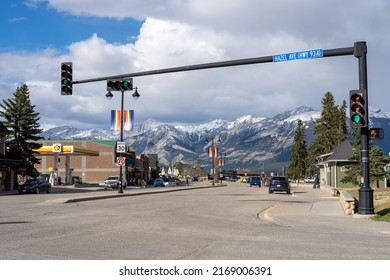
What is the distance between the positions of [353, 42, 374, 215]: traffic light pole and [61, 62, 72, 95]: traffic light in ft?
45.7

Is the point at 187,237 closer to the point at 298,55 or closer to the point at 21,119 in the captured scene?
the point at 298,55

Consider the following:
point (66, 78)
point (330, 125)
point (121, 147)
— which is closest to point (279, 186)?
point (121, 147)

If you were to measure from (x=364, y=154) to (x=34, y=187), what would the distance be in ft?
115

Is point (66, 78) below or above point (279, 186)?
above

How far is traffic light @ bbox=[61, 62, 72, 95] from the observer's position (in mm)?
25203

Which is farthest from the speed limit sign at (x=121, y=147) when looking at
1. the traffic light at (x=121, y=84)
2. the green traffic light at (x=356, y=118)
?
the green traffic light at (x=356, y=118)

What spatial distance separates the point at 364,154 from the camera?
61.3 ft

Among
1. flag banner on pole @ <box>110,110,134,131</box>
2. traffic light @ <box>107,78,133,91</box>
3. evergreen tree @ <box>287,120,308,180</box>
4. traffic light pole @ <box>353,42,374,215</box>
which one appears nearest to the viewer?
traffic light pole @ <box>353,42,374,215</box>

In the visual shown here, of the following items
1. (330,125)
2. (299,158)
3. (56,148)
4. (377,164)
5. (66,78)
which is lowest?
(377,164)

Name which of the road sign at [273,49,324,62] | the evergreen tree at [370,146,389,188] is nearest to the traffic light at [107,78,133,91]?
the road sign at [273,49,324,62]

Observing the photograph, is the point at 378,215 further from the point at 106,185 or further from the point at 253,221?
the point at 106,185

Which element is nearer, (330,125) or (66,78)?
(66,78)

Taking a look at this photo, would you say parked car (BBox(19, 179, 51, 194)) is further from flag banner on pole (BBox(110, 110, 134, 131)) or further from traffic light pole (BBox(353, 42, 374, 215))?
traffic light pole (BBox(353, 42, 374, 215))

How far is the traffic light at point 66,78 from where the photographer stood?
25203mm
